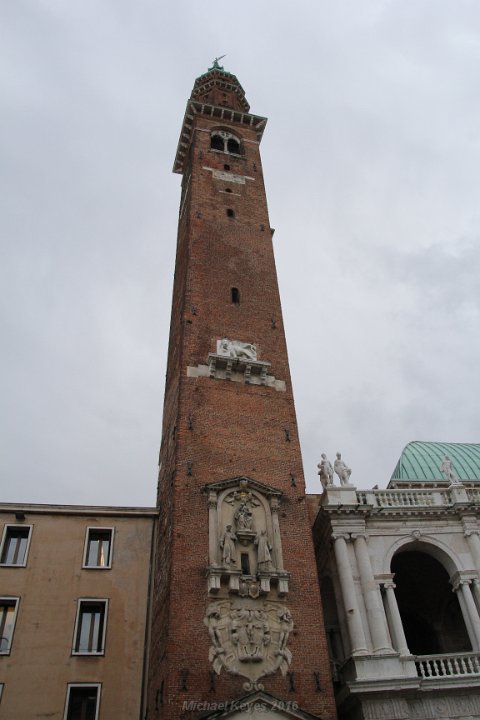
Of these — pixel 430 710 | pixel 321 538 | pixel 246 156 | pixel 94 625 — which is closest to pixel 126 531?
pixel 94 625

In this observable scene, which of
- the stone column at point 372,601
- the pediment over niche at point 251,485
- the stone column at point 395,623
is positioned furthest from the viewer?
the pediment over niche at point 251,485

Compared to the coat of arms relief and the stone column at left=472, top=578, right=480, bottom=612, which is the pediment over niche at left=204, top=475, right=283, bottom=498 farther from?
the stone column at left=472, top=578, right=480, bottom=612

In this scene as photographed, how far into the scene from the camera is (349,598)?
933 inches

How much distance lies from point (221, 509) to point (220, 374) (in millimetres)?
6705

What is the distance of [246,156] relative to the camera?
41.3 metres

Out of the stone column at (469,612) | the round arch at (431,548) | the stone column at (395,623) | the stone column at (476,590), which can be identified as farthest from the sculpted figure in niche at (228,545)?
the stone column at (476,590)

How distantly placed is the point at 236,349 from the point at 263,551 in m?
9.89

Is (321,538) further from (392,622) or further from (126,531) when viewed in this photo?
(126,531)

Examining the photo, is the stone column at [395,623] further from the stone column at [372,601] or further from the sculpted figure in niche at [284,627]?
the sculpted figure in niche at [284,627]

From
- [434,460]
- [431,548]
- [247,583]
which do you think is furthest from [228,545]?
[434,460]

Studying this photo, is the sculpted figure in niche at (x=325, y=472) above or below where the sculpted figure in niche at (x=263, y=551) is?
above

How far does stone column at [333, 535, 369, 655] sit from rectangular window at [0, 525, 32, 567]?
12403mm

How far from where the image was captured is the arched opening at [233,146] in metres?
42.1

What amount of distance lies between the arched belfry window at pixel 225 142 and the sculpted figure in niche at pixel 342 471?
23.5 meters
